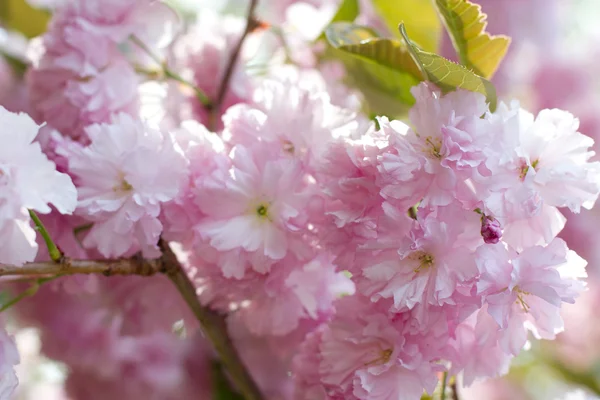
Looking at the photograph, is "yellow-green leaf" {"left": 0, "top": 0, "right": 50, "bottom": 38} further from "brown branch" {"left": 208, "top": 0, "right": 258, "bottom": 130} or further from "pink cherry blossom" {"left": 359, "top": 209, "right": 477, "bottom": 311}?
"pink cherry blossom" {"left": 359, "top": 209, "right": 477, "bottom": 311}

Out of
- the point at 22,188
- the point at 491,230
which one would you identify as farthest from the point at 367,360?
the point at 22,188

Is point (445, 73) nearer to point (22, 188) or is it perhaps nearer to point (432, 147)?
point (432, 147)

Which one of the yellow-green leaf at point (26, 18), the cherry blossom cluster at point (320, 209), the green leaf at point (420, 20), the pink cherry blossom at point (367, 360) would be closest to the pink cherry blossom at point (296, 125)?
the cherry blossom cluster at point (320, 209)

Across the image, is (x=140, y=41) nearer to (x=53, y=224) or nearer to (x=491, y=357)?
(x=53, y=224)

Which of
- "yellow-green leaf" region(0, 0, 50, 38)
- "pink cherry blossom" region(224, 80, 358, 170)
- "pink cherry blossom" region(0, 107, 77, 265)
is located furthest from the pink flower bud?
"yellow-green leaf" region(0, 0, 50, 38)

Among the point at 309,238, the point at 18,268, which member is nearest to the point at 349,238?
the point at 309,238

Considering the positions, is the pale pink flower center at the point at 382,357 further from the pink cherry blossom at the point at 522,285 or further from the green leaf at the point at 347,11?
the green leaf at the point at 347,11

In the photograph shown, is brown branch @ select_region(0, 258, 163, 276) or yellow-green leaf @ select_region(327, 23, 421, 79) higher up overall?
yellow-green leaf @ select_region(327, 23, 421, 79)
